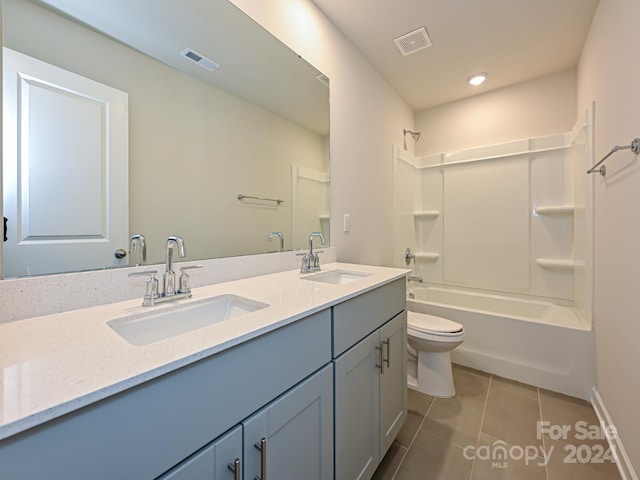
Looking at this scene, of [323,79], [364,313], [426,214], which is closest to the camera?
[364,313]

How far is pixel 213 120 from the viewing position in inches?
49.2

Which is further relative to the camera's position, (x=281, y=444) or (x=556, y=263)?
(x=556, y=263)

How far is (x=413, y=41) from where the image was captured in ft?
6.66

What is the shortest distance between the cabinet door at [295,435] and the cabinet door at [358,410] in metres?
0.06

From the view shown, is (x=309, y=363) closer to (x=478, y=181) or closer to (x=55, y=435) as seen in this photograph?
(x=55, y=435)

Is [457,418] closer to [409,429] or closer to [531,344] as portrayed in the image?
[409,429]

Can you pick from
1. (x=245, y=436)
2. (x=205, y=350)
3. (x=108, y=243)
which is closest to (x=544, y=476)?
(x=245, y=436)

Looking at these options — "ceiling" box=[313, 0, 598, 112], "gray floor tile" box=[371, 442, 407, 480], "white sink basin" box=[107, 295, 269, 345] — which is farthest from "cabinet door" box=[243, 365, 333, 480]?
"ceiling" box=[313, 0, 598, 112]

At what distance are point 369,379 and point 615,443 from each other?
1.33 m

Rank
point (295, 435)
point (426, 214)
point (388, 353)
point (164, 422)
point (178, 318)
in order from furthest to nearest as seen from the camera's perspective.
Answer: point (426, 214) → point (388, 353) → point (178, 318) → point (295, 435) → point (164, 422)

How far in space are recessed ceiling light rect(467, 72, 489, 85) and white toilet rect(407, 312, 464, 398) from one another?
2165 millimetres

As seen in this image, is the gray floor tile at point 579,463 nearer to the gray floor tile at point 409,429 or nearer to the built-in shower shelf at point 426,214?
the gray floor tile at point 409,429

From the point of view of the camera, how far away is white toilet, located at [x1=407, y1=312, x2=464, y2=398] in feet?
6.05

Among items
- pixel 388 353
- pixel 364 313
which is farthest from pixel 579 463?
pixel 364 313
